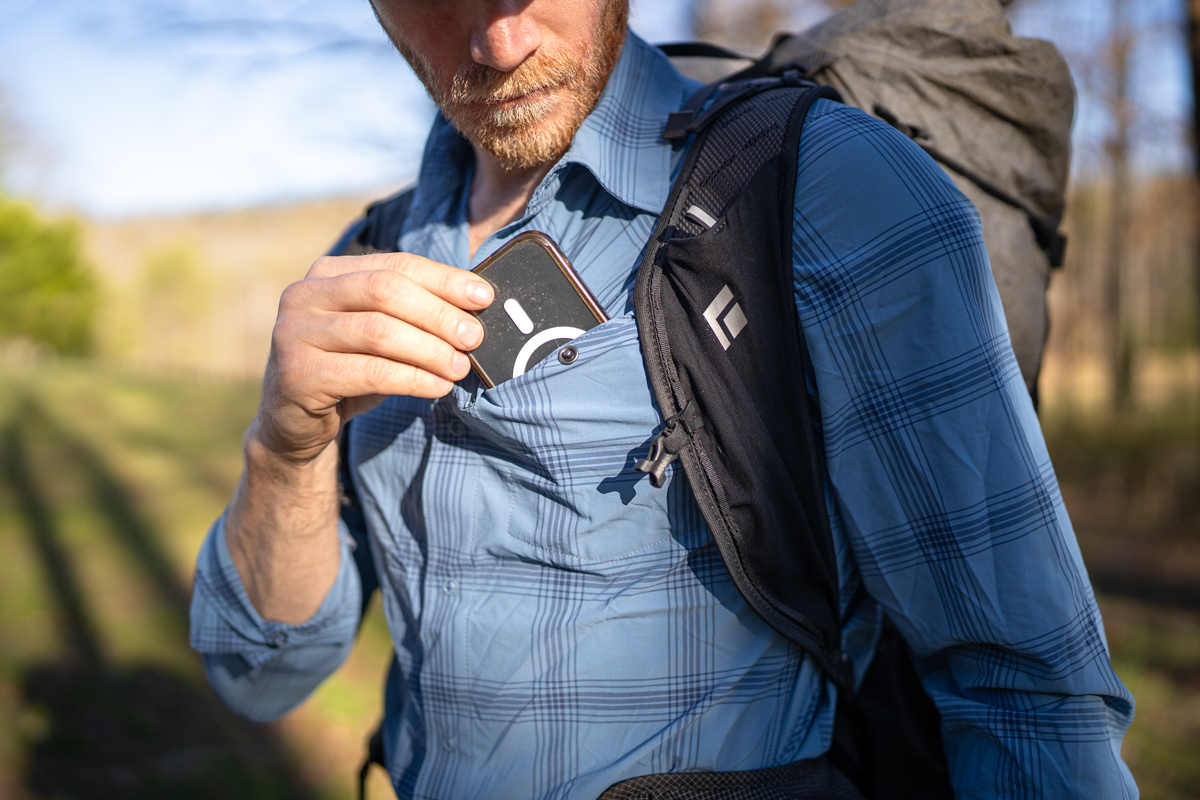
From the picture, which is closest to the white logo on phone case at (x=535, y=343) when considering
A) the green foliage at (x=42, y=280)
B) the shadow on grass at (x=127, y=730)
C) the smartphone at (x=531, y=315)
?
the smartphone at (x=531, y=315)

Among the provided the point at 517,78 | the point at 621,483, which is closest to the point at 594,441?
the point at 621,483

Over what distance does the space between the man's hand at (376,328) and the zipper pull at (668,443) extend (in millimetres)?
254

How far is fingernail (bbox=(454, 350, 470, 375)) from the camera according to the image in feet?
3.32

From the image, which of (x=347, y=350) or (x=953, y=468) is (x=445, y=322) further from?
(x=953, y=468)

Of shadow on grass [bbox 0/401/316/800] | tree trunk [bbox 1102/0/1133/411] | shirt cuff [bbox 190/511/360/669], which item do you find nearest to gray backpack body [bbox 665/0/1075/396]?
shirt cuff [bbox 190/511/360/669]

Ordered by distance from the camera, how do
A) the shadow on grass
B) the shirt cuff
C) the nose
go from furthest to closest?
the shadow on grass
the shirt cuff
the nose

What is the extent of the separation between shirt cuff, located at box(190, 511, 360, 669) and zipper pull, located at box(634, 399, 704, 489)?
69 cm

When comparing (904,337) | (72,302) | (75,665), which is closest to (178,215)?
(72,302)

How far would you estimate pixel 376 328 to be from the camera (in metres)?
1.00

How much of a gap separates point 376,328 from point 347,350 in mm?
62

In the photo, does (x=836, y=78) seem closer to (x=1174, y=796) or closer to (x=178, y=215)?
(x=1174, y=796)

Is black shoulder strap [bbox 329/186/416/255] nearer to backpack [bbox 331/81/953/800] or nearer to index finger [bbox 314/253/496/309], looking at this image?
index finger [bbox 314/253/496/309]

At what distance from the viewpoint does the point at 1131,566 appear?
254 inches

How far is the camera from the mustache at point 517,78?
1140 millimetres
